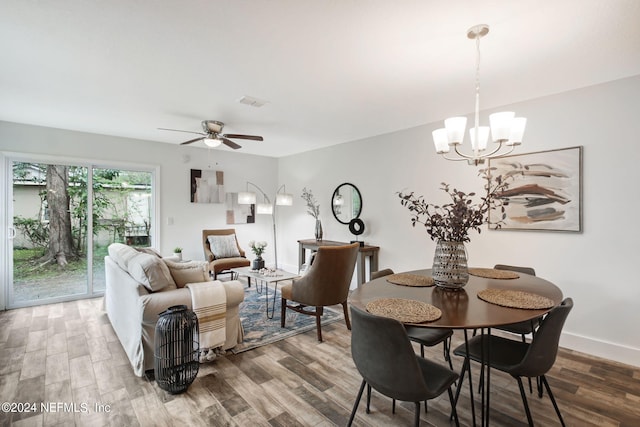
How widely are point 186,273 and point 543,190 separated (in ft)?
11.5

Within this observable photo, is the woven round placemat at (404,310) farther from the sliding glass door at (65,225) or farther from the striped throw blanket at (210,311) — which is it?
the sliding glass door at (65,225)

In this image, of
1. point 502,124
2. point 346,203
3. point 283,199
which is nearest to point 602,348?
point 502,124

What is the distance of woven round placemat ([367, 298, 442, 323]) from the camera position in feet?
4.80

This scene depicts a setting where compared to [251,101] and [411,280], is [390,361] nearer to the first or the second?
[411,280]

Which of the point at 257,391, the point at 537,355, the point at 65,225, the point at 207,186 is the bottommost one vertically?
the point at 257,391

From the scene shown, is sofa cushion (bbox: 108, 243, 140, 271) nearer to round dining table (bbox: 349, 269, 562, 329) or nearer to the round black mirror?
round dining table (bbox: 349, 269, 562, 329)

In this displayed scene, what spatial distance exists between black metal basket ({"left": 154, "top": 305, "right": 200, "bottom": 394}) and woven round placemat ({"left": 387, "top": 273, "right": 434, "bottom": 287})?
157 centimetres

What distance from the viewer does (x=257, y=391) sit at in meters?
2.27

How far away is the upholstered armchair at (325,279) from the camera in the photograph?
10.0ft

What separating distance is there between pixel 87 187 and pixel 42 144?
2.47ft

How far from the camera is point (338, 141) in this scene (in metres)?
5.18

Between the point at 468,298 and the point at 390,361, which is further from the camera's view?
the point at 468,298

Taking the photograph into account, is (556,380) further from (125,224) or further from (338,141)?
(125,224)

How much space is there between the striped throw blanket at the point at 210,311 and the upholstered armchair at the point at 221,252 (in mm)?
2320
